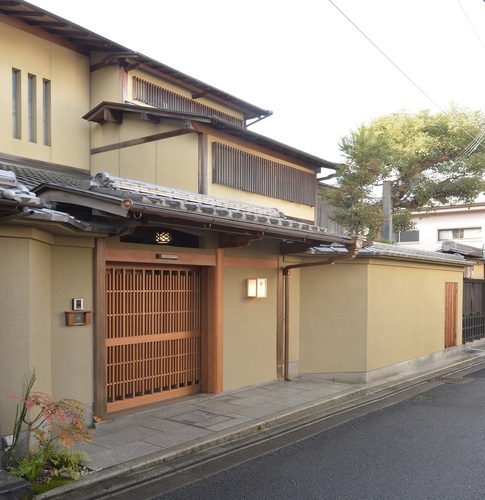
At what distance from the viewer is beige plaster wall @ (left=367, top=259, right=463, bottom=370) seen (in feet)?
40.6

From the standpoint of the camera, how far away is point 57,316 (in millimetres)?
7480

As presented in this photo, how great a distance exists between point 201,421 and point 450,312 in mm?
11793

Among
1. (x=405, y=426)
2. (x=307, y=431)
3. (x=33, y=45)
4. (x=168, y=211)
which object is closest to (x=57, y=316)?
(x=168, y=211)

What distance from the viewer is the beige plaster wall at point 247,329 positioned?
1030 centimetres

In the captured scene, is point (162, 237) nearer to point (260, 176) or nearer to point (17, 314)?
point (17, 314)

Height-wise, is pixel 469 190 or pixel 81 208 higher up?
pixel 469 190

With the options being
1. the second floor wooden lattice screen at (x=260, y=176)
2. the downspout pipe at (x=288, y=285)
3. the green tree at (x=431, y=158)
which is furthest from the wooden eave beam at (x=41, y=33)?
the green tree at (x=431, y=158)

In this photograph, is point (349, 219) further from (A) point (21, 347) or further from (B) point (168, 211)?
(A) point (21, 347)

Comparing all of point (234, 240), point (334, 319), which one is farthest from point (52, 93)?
point (334, 319)

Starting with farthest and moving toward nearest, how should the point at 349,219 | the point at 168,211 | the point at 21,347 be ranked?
the point at 349,219
the point at 168,211
the point at 21,347

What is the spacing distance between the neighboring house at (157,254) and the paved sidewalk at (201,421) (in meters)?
0.42

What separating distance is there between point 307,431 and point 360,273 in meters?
4.87

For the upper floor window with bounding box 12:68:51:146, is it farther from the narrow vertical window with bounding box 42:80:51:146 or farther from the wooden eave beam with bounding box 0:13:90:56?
the wooden eave beam with bounding box 0:13:90:56

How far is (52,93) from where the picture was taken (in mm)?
11703
